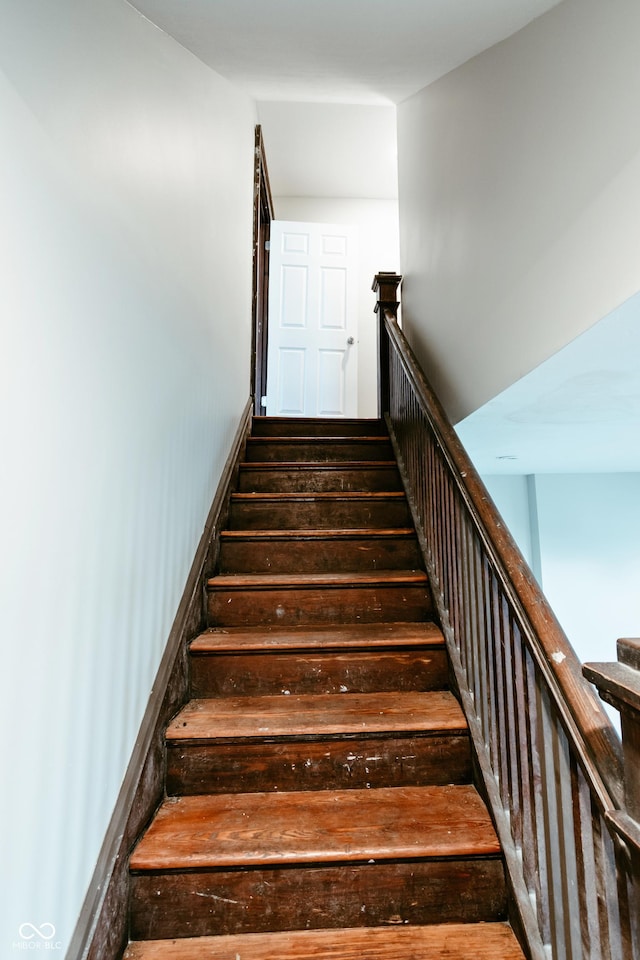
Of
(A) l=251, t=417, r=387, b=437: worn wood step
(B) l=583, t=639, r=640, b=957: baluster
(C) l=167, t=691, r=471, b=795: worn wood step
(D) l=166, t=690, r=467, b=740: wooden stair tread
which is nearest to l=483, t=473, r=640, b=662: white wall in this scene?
(A) l=251, t=417, r=387, b=437: worn wood step

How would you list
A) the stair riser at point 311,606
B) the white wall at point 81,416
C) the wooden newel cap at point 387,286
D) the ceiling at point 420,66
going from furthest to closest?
the wooden newel cap at point 387,286 → the stair riser at point 311,606 → the ceiling at point 420,66 → the white wall at point 81,416

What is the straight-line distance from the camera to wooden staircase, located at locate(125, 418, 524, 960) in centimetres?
113

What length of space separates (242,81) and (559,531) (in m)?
3.18

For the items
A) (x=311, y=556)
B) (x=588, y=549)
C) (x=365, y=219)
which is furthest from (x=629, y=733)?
(x=365, y=219)

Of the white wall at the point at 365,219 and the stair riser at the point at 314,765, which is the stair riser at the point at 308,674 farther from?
the white wall at the point at 365,219

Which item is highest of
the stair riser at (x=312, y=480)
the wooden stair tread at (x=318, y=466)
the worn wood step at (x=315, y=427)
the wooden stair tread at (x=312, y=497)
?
the worn wood step at (x=315, y=427)

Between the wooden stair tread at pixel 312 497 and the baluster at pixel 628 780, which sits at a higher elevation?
the wooden stair tread at pixel 312 497

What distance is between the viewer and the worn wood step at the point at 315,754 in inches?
54.8

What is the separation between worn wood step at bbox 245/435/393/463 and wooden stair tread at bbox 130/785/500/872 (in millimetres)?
1862

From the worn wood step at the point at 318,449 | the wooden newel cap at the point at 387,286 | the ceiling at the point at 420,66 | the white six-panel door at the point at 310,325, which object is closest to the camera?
the ceiling at the point at 420,66

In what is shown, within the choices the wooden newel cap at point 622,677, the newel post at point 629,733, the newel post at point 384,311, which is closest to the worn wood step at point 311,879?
the newel post at point 629,733

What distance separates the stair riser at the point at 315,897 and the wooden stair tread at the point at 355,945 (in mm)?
22

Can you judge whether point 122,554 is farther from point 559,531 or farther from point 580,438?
point 559,531

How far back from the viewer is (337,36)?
5.15 feet
